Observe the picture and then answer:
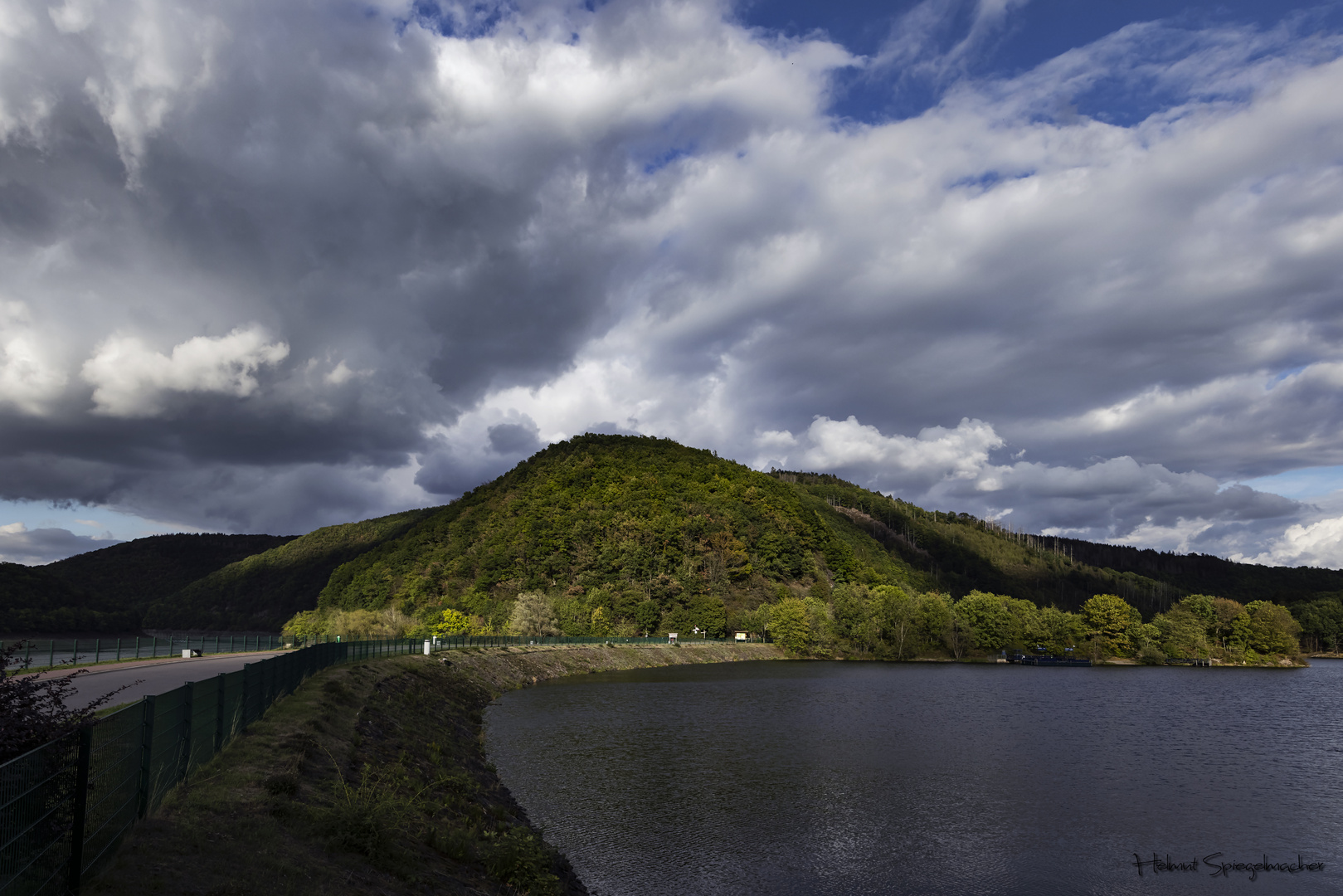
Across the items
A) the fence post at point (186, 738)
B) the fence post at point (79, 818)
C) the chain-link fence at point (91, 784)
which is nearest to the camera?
the chain-link fence at point (91, 784)

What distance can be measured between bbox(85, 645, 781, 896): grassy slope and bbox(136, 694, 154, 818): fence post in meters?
0.34

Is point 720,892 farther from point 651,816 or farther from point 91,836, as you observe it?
point 91,836

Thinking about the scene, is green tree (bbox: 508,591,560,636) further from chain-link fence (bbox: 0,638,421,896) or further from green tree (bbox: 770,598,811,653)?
chain-link fence (bbox: 0,638,421,896)

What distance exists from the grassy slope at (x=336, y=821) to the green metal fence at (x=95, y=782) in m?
0.40

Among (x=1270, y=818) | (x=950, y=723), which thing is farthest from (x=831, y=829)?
(x=950, y=723)

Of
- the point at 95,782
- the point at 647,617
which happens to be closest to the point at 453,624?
the point at 647,617

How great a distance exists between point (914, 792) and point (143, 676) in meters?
36.6

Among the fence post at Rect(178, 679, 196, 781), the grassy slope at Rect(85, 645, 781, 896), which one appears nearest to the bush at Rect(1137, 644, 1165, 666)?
the grassy slope at Rect(85, 645, 781, 896)

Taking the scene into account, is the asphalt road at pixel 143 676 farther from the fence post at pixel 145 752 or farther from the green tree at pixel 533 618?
the green tree at pixel 533 618

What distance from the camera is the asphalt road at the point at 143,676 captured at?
2838 centimetres

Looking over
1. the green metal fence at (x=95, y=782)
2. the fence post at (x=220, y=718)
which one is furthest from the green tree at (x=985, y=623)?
the green metal fence at (x=95, y=782)

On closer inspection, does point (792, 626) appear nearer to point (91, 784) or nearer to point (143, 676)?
point (143, 676)

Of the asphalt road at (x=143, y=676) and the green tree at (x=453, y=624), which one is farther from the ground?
the asphalt road at (x=143, y=676)

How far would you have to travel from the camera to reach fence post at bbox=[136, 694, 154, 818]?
12478mm
